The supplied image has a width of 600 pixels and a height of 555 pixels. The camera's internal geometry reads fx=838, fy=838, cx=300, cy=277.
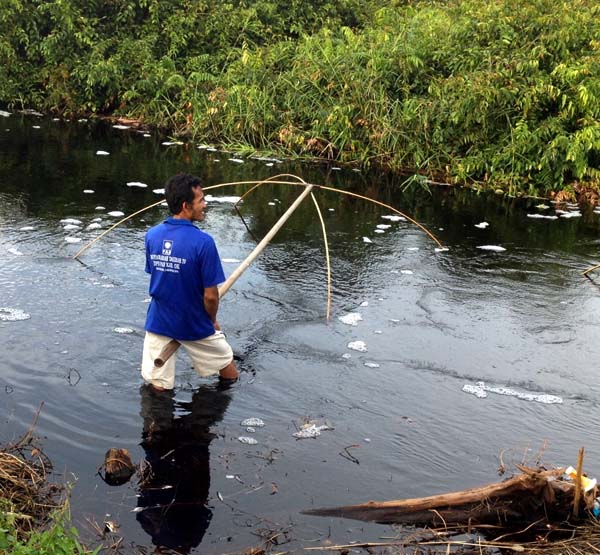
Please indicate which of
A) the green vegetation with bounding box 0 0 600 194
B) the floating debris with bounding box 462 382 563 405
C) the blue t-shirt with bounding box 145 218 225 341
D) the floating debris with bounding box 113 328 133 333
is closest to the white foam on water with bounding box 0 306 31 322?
the floating debris with bounding box 113 328 133 333

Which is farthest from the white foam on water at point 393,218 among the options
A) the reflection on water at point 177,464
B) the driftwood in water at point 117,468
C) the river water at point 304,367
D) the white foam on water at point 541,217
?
the driftwood in water at point 117,468

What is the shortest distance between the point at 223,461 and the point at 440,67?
33.2 ft

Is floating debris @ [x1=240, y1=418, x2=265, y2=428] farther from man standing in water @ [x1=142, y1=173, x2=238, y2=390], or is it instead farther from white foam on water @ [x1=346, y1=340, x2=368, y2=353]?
white foam on water @ [x1=346, y1=340, x2=368, y2=353]

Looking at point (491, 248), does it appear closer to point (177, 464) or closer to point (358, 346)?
point (358, 346)

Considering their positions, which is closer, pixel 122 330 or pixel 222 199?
pixel 122 330

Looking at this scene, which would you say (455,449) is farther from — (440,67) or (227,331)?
(440,67)

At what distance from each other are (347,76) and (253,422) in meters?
9.31

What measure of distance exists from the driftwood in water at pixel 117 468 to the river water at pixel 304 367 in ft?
0.31

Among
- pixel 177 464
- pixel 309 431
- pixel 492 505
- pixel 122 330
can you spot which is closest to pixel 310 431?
pixel 309 431

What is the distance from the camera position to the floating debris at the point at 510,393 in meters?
5.53

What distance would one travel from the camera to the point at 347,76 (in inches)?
524

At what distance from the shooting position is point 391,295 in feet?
24.2

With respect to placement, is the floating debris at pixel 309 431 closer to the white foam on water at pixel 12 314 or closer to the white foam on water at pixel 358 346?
the white foam on water at pixel 358 346

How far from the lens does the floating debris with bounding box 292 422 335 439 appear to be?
4887mm
